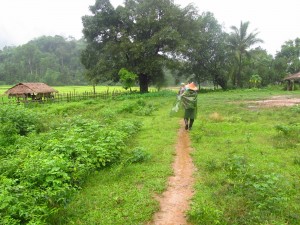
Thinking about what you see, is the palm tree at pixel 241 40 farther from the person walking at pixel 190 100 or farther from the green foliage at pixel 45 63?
the green foliage at pixel 45 63

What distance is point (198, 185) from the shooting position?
6012 millimetres

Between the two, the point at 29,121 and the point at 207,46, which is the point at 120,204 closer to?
the point at 29,121

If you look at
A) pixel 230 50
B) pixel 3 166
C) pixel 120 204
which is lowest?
pixel 120 204

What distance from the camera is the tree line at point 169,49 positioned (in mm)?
32781

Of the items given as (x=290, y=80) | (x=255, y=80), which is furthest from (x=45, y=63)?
(x=290, y=80)

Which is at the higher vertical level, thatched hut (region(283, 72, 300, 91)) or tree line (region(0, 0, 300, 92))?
tree line (region(0, 0, 300, 92))

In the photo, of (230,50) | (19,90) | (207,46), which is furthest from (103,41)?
(230,50)

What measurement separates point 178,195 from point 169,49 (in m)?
30.0

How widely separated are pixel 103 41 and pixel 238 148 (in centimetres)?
3032

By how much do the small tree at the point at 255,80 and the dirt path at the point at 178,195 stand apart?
4185cm

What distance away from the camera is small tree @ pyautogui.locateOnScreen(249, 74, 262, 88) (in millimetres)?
46050

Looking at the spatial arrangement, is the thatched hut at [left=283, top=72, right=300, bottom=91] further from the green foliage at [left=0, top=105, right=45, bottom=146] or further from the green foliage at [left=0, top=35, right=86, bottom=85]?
the green foliage at [left=0, top=35, right=86, bottom=85]

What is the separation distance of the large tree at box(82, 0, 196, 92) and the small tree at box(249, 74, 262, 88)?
671 inches

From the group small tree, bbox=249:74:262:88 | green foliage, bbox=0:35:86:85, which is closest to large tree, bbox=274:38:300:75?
small tree, bbox=249:74:262:88
